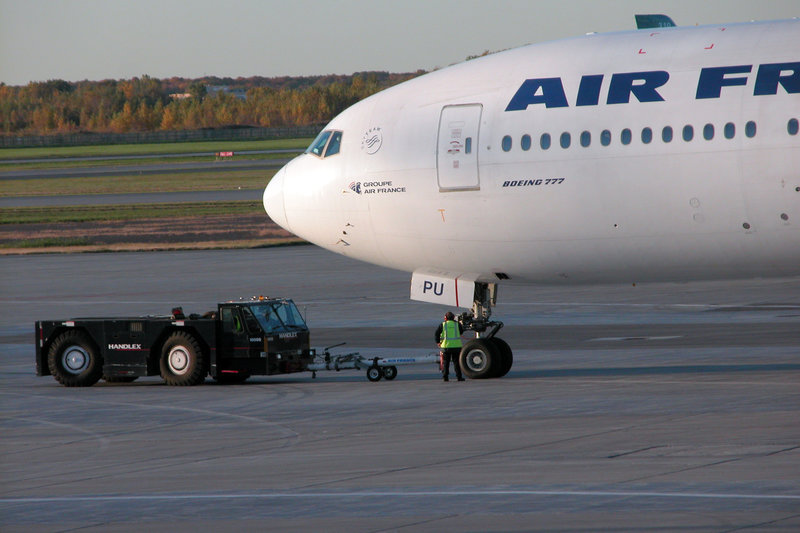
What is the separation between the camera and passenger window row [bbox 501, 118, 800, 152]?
2133cm

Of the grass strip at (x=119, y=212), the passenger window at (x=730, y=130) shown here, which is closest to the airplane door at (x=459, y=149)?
the passenger window at (x=730, y=130)

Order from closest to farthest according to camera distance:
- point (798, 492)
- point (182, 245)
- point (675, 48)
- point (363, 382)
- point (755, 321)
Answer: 1. point (798, 492)
2. point (675, 48)
3. point (363, 382)
4. point (755, 321)
5. point (182, 245)

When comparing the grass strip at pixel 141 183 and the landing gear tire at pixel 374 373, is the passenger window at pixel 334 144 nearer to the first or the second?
the landing gear tire at pixel 374 373

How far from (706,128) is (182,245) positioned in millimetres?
47005

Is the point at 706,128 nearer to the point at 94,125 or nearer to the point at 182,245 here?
the point at 182,245

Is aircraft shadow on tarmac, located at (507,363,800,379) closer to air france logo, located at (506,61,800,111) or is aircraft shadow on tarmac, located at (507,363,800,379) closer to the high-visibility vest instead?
the high-visibility vest

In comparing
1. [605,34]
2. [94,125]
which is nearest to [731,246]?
[605,34]

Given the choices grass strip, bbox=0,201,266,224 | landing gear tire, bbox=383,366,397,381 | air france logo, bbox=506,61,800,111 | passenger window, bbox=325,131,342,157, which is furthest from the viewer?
grass strip, bbox=0,201,266,224

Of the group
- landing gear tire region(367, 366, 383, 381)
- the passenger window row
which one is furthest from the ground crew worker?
the passenger window row

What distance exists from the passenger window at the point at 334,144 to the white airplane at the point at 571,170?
0.10 feet

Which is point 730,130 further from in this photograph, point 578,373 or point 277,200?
point 277,200

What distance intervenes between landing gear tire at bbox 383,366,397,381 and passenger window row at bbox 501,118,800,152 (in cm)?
595

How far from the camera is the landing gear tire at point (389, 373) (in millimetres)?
26594

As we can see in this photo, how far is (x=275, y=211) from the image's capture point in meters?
26.9
